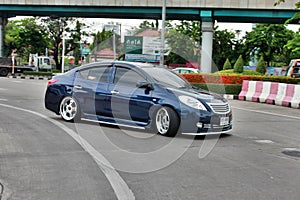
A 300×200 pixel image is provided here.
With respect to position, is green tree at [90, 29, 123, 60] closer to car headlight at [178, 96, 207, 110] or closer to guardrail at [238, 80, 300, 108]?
guardrail at [238, 80, 300, 108]

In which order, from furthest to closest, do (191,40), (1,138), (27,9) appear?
(191,40) < (27,9) < (1,138)

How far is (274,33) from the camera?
172 feet

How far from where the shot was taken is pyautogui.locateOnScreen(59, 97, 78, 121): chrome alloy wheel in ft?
31.4

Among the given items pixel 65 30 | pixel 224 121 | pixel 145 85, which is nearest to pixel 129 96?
pixel 145 85

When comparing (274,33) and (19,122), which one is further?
(274,33)

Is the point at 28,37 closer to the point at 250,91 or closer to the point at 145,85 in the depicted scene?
the point at 250,91

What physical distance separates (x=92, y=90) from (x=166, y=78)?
1607 mm

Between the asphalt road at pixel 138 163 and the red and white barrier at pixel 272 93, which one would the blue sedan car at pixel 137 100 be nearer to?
the asphalt road at pixel 138 163

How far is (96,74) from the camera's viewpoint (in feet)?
31.1

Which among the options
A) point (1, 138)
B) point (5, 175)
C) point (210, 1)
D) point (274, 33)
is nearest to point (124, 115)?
point (1, 138)

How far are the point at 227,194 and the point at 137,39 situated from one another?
39.6m

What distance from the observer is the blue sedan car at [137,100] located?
26.8ft

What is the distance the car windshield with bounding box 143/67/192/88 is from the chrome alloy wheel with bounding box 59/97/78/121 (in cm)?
184

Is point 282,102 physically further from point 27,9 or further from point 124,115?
Result: point 27,9
